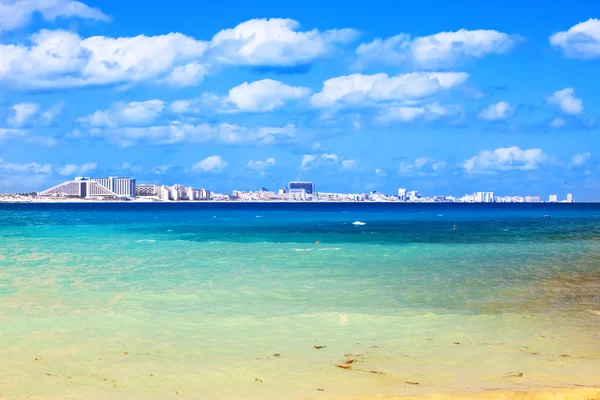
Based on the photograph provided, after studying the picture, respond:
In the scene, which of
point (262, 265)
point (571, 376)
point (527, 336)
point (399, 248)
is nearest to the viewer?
point (571, 376)

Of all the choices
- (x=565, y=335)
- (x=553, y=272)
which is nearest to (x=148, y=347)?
(x=565, y=335)

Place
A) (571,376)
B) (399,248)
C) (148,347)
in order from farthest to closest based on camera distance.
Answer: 1. (399,248)
2. (148,347)
3. (571,376)

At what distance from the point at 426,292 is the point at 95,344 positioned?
11.7m

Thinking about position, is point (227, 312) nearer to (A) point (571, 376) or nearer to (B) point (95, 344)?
(B) point (95, 344)

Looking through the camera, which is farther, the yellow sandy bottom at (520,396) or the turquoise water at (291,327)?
the turquoise water at (291,327)

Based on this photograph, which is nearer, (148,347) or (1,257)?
(148,347)

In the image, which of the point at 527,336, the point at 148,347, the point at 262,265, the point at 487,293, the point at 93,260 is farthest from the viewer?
the point at 93,260

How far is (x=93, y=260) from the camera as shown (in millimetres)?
32344

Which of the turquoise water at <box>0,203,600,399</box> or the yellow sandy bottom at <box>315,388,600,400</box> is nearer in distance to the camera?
the yellow sandy bottom at <box>315,388,600,400</box>

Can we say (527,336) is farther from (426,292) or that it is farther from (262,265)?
(262,265)

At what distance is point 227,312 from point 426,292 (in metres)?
7.45

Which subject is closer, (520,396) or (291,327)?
(520,396)

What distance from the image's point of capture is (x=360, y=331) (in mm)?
14742

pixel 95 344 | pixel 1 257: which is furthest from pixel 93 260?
pixel 95 344
